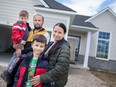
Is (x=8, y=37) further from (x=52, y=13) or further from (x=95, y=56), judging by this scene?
(x=52, y=13)

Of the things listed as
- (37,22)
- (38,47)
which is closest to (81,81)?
(37,22)

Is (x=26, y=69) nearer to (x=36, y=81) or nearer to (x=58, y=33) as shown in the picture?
(x=36, y=81)

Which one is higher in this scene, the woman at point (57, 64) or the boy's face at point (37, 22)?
the boy's face at point (37, 22)

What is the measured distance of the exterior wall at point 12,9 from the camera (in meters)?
11.0

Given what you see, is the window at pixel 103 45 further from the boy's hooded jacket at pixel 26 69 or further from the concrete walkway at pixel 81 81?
the boy's hooded jacket at pixel 26 69

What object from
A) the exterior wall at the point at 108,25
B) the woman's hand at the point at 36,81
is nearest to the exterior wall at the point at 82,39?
the exterior wall at the point at 108,25

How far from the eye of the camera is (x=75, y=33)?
17547mm

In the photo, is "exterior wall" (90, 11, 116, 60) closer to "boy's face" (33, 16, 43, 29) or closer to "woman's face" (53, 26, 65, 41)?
"boy's face" (33, 16, 43, 29)

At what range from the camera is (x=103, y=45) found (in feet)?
59.1

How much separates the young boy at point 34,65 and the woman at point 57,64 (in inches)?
2.9

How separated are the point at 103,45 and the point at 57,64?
16.1m

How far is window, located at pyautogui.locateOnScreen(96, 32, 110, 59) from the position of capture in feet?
59.1

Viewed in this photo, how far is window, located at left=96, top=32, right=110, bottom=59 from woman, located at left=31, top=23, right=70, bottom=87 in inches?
623

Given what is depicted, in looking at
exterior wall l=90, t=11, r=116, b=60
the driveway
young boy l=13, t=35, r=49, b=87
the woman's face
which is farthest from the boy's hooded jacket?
exterior wall l=90, t=11, r=116, b=60
